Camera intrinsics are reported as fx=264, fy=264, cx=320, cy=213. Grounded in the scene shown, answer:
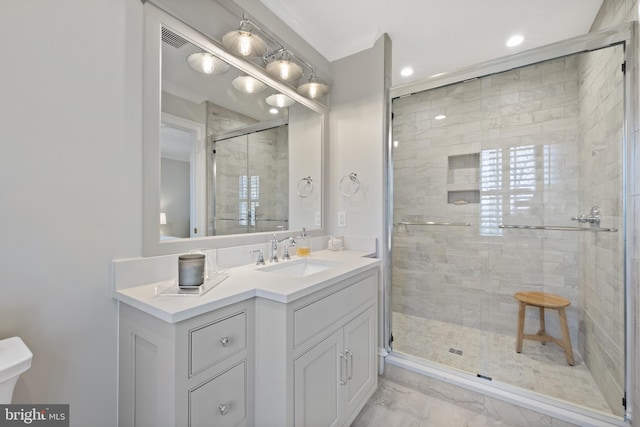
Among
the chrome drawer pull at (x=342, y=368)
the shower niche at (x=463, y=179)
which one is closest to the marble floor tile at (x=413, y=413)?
the chrome drawer pull at (x=342, y=368)

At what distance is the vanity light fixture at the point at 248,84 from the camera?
1604 millimetres

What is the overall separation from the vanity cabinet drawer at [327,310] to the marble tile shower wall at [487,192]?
2.87ft

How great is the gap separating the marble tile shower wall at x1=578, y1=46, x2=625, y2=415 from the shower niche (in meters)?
0.74

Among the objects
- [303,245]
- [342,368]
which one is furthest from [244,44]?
[342,368]

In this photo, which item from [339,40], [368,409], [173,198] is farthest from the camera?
[339,40]

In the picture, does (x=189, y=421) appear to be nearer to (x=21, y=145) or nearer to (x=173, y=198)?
(x=173, y=198)

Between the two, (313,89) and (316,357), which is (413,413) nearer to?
(316,357)

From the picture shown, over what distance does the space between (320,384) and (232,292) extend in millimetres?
615

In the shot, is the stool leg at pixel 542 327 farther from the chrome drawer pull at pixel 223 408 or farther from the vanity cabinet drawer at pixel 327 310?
the chrome drawer pull at pixel 223 408

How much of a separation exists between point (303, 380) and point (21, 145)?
4.36ft

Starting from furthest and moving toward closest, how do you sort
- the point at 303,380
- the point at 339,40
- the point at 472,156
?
the point at 472,156
the point at 339,40
the point at 303,380

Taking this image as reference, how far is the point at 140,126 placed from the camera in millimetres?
1141

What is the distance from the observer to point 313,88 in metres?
2.04

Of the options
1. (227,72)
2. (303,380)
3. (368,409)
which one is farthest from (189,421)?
(227,72)
